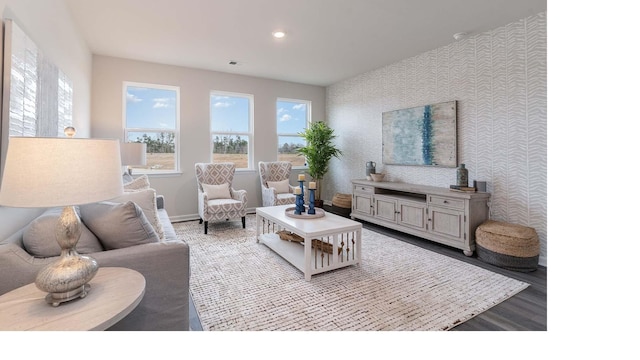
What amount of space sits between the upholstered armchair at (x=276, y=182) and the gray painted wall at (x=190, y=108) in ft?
1.25

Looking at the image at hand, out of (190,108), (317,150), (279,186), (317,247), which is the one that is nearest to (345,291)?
(317,247)

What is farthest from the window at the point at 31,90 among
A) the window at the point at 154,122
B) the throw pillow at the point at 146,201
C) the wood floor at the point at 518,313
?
the window at the point at 154,122

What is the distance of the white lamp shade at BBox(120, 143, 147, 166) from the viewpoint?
3093mm

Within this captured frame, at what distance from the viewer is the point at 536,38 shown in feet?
9.21

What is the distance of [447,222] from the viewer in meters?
3.26

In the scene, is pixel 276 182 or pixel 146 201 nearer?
pixel 146 201

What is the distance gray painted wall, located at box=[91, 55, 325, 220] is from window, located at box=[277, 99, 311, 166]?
0.50ft

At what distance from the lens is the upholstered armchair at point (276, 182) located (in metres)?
4.62

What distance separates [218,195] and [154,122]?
1.62 m

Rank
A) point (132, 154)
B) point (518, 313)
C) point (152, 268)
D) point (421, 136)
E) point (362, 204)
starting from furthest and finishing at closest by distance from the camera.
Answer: point (362, 204)
point (421, 136)
point (132, 154)
point (518, 313)
point (152, 268)

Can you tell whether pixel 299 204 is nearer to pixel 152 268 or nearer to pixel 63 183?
pixel 152 268

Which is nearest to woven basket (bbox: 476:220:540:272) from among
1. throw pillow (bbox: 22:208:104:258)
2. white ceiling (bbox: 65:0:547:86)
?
white ceiling (bbox: 65:0:547:86)
